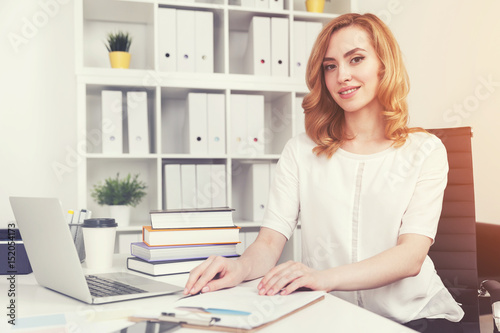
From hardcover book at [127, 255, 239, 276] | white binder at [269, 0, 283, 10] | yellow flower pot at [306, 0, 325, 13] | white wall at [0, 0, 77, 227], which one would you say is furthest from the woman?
white wall at [0, 0, 77, 227]

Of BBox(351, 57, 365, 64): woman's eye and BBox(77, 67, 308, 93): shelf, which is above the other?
BBox(77, 67, 308, 93): shelf

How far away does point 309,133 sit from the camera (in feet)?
5.22

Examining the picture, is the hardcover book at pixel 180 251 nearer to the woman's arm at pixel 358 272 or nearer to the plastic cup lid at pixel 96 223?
the plastic cup lid at pixel 96 223

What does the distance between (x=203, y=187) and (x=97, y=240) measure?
136cm

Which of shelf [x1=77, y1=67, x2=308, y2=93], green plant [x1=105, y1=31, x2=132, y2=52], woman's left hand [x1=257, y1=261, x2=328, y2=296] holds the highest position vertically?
green plant [x1=105, y1=31, x2=132, y2=52]

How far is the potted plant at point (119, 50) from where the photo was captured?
2537mm

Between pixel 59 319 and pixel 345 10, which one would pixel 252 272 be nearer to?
pixel 59 319

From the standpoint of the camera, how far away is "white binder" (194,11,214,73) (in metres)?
2.60

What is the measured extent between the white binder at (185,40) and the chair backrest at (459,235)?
1434 mm

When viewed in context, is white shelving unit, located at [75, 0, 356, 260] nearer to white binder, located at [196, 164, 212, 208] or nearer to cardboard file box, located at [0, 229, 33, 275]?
white binder, located at [196, 164, 212, 208]

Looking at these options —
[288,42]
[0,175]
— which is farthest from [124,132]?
[288,42]

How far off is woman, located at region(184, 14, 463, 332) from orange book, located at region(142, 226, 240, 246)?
9 cm

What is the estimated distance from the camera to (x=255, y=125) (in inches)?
106

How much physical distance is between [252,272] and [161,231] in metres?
0.24
